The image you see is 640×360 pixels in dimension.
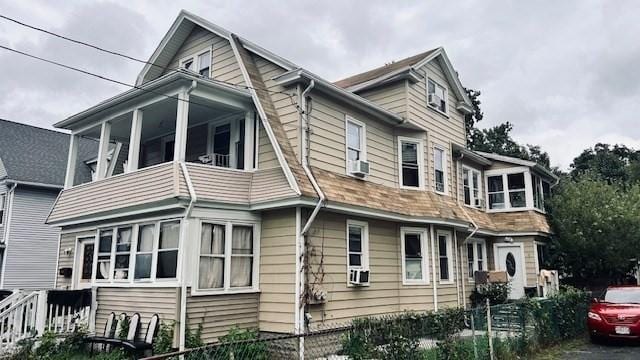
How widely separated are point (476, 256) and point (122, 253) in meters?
12.2

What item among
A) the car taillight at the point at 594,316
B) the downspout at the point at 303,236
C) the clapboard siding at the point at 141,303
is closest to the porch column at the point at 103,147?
the clapboard siding at the point at 141,303

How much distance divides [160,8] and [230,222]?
6175 mm

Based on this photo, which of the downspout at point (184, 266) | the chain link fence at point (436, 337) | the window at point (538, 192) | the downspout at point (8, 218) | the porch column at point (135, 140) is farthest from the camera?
the downspout at point (8, 218)

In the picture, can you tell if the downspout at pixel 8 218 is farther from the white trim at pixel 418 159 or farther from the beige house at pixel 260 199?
the white trim at pixel 418 159

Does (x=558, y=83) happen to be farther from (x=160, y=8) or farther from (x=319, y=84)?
(x=160, y=8)

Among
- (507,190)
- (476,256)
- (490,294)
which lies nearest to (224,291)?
(490,294)

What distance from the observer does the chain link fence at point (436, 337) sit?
6.31 m

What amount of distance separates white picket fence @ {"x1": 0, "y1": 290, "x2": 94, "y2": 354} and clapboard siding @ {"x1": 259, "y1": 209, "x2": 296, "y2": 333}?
178 inches

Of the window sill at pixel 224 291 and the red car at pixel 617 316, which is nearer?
the window sill at pixel 224 291

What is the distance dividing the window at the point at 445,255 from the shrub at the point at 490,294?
1.99 m

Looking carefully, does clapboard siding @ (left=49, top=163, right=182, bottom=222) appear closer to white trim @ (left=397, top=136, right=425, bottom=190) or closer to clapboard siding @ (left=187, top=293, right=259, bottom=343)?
clapboard siding @ (left=187, top=293, right=259, bottom=343)

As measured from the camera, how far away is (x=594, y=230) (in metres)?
17.3

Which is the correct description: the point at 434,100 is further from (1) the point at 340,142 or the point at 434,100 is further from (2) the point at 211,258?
(2) the point at 211,258

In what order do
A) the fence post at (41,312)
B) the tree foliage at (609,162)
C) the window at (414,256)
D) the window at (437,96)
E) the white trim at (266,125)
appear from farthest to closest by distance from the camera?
1. the tree foliage at (609,162)
2. the window at (437,96)
3. the window at (414,256)
4. the fence post at (41,312)
5. the white trim at (266,125)
